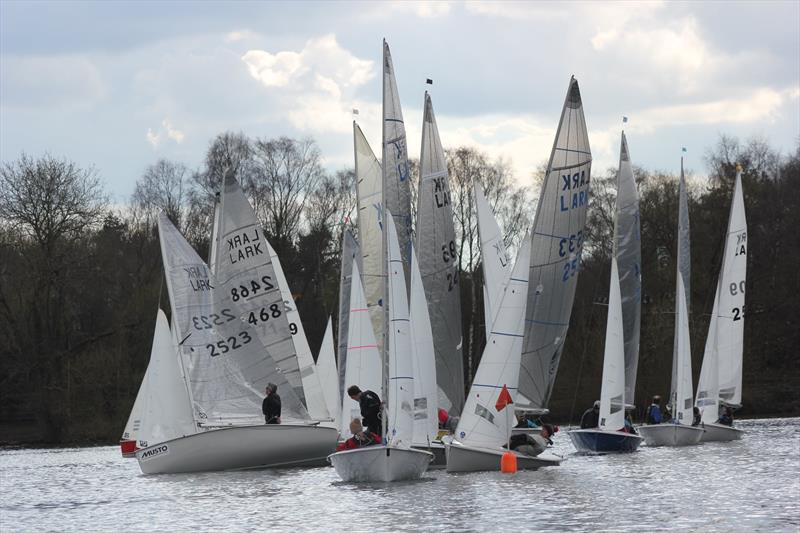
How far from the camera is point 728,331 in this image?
139 ft

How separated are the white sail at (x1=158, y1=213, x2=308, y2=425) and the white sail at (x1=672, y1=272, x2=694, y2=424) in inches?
478

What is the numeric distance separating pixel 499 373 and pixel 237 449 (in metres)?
6.26

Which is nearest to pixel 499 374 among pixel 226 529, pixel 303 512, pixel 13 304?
pixel 303 512

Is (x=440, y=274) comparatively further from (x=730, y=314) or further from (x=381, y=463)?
(x=730, y=314)

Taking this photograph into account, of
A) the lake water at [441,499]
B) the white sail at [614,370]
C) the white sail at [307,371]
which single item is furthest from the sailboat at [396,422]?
the white sail at [614,370]

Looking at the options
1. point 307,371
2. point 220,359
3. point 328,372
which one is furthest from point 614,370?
point 220,359

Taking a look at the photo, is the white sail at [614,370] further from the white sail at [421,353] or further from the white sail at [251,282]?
the white sail at [421,353]

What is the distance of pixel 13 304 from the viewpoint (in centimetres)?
5297

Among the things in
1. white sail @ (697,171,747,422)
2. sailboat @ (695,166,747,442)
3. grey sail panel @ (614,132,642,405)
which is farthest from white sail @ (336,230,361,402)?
white sail @ (697,171,747,422)

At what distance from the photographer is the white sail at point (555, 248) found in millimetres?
28828

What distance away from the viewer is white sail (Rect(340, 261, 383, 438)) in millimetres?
26312

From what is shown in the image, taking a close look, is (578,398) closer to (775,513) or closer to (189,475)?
(189,475)

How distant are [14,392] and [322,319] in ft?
61.1

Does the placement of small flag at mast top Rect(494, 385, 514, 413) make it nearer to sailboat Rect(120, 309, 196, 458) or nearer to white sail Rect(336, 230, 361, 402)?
white sail Rect(336, 230, 361, 402)
